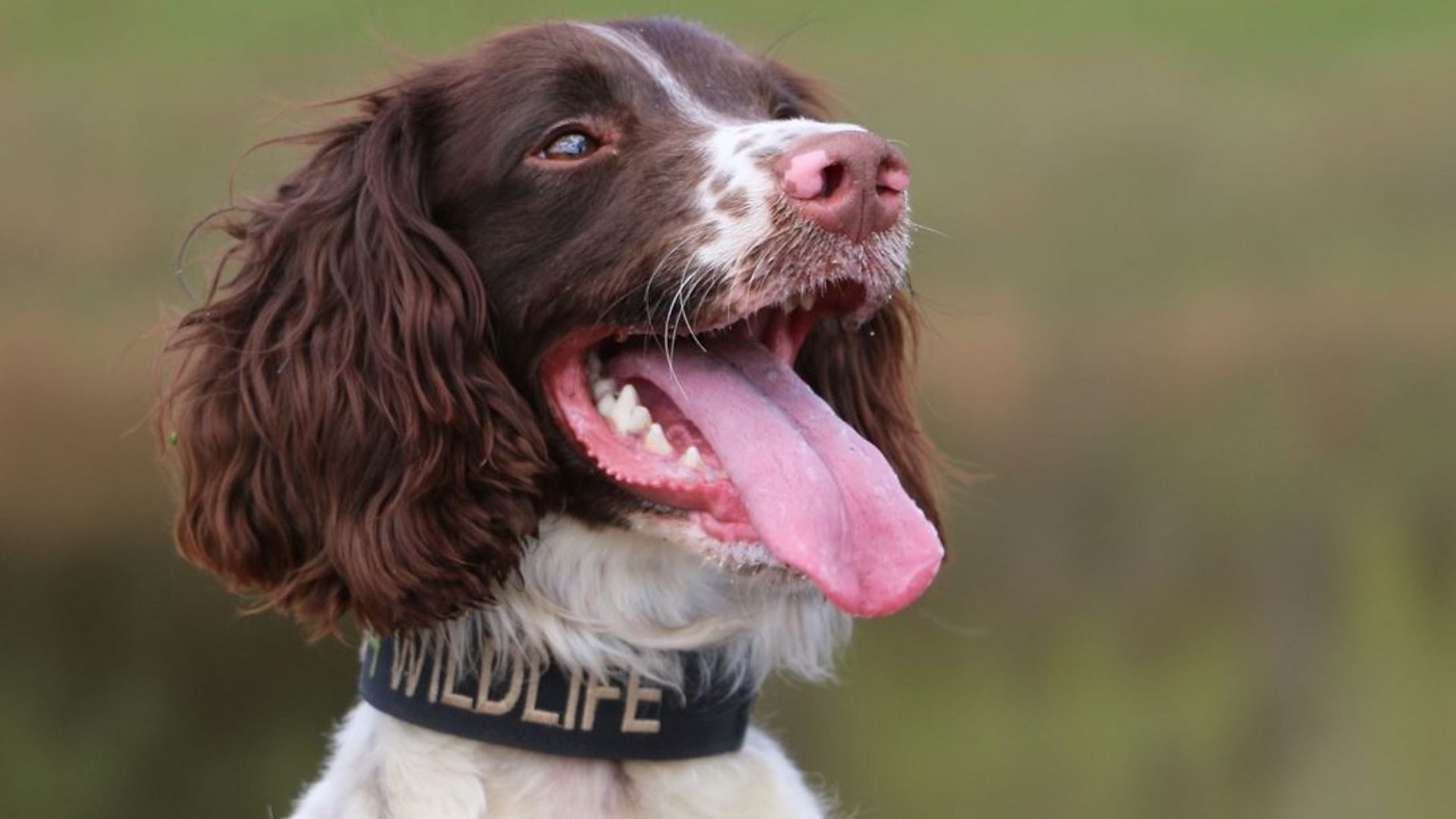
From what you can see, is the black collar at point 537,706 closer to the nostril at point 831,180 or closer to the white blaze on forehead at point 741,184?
the white blaze on forehead at point 741,184

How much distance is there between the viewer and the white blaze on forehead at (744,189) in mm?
2426

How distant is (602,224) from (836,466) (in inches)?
18.2

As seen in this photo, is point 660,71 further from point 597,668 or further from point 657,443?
point 597,668

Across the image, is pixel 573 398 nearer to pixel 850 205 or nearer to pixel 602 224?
pixel 602 224

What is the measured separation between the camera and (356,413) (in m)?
2.58

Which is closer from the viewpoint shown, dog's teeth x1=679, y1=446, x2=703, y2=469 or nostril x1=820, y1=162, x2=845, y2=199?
nostril x1=820, y1=162, x2=845, y2=199

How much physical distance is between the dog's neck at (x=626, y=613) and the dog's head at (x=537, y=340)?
0.05 metres

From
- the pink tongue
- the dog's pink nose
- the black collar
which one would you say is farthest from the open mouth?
the black collar

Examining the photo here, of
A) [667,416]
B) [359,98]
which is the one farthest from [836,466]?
[359,98]

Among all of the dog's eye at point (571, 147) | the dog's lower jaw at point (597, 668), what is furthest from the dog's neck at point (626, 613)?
the dog's eye at point (571, 147)

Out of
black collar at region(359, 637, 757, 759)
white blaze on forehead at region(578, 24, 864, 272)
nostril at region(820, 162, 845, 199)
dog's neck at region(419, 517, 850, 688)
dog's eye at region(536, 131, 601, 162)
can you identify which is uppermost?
nostril at region(820, 162, 845, 199)

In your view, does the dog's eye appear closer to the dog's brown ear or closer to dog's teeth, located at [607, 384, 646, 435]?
dog's teeth, located at [607, 384, 646, 435]

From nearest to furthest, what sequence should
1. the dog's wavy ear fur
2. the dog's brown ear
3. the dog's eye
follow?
the dog's wavy ear fur
the dog's eye
the dog's brown ear

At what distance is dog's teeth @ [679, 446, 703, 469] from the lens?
2457mm
